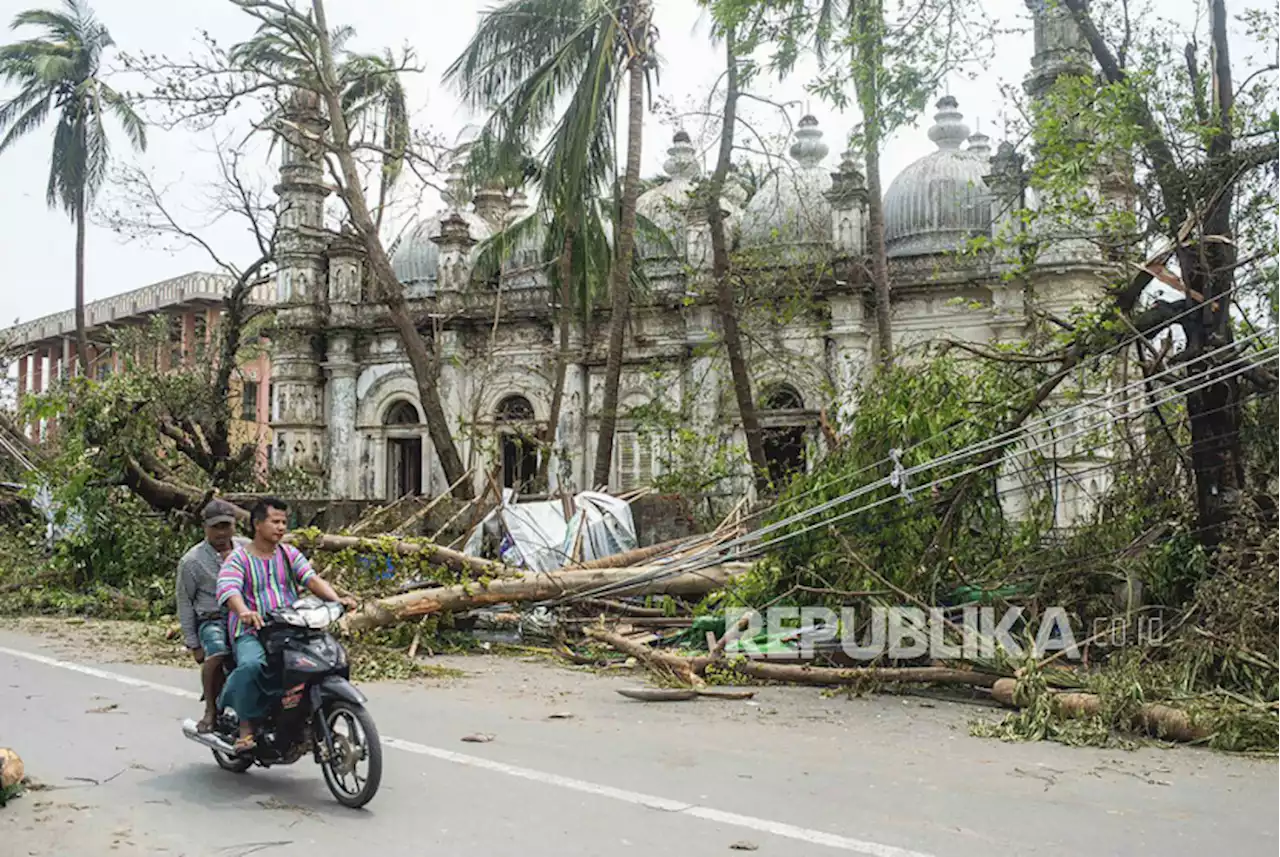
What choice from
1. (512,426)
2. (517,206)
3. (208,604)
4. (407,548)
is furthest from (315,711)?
(517,206)

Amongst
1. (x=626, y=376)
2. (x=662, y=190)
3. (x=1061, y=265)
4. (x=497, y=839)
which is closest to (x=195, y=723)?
(x=497, y=839)

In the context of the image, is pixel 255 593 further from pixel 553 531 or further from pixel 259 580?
pixel 553 531

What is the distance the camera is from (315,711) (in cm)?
575

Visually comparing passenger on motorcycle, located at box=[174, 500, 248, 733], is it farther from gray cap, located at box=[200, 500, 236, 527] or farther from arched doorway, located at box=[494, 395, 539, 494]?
arched doorway, located at box=[494, 395, 539, 494]

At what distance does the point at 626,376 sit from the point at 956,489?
1551 centimetres

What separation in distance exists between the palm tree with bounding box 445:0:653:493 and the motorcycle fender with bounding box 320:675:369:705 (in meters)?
12.0

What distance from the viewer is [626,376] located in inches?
982

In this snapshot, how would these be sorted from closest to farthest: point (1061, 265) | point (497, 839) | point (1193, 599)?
1. point (497, 839)
2. point (1193, 599)
3. point (1061, 265)

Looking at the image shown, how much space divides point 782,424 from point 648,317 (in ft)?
12.3

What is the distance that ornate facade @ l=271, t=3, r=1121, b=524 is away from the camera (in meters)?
21.1

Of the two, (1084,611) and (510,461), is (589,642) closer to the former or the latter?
(1084,611)

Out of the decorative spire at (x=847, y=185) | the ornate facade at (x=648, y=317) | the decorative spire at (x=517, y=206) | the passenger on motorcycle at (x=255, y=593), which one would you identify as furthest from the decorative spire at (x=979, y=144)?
the passenger on motorcycle at (x=255, y=593)

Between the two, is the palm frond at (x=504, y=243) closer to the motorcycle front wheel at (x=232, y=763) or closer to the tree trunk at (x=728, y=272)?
the tree trunk at (x=728, y=272)

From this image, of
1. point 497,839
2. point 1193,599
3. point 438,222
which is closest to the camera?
point 497,839
